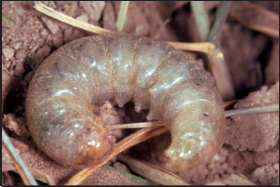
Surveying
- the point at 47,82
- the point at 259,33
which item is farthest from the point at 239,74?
the point at 47,82

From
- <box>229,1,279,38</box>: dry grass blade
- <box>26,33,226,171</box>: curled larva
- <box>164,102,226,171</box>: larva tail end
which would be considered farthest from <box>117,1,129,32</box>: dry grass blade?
<box>229,1,279,38</box>: dry grass blade

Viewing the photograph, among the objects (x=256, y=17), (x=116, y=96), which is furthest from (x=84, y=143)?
(x=256, y=17)

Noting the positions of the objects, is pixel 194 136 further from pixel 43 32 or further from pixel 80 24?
pixel 43 32

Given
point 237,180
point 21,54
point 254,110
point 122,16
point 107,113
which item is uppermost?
point 122,16

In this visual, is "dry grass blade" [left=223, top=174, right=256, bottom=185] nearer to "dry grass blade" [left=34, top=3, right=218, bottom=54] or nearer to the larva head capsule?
the larva head capsule

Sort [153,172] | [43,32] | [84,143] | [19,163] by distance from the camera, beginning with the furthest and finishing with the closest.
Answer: [43,32]
[153,172]
[84,143]
[19,163]

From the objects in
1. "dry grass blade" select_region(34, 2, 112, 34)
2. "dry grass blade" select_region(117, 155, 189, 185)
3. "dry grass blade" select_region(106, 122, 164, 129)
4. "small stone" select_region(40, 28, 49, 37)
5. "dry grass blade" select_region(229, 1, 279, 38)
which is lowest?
"dry grass blade" select_region(117, 155, 189, 185)

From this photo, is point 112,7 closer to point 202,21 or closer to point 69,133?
point 202,21
